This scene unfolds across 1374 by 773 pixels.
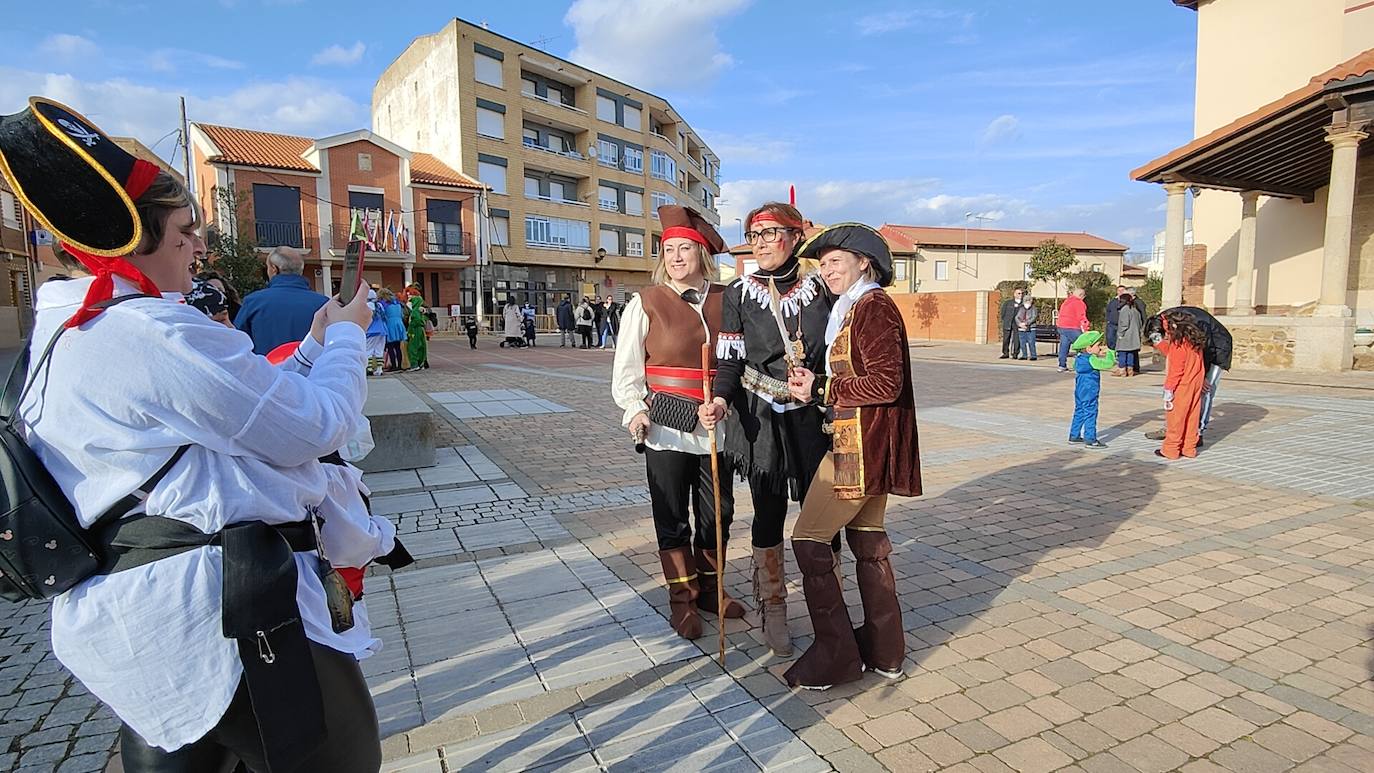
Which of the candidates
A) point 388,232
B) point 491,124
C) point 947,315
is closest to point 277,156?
point 388,232

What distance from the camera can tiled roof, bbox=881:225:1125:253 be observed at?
1965 inches

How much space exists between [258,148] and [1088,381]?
121 feet

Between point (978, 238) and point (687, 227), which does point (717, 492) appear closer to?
point (687, 227)

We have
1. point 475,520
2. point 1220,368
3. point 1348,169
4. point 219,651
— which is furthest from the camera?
point 1348,169

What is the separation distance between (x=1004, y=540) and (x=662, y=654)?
273 cm

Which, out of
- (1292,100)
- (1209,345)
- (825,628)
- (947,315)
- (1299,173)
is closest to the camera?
(825,628)

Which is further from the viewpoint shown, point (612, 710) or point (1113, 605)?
point (1113, 605)

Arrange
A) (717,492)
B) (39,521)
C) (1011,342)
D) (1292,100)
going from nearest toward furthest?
(39,521)
(717,492)
(1292,100)
(1011,342)

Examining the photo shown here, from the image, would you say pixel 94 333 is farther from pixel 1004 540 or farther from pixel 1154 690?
pixel 1004 540

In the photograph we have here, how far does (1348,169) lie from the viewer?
524 inches

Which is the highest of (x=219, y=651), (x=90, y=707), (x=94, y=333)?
(x=94, y=333)

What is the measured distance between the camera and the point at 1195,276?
21.4 m

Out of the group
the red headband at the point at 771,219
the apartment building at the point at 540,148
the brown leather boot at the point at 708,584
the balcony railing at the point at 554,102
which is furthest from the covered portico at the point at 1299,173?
the balcony railing at the point at 554,102

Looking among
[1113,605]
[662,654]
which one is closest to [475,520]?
[662,654]
